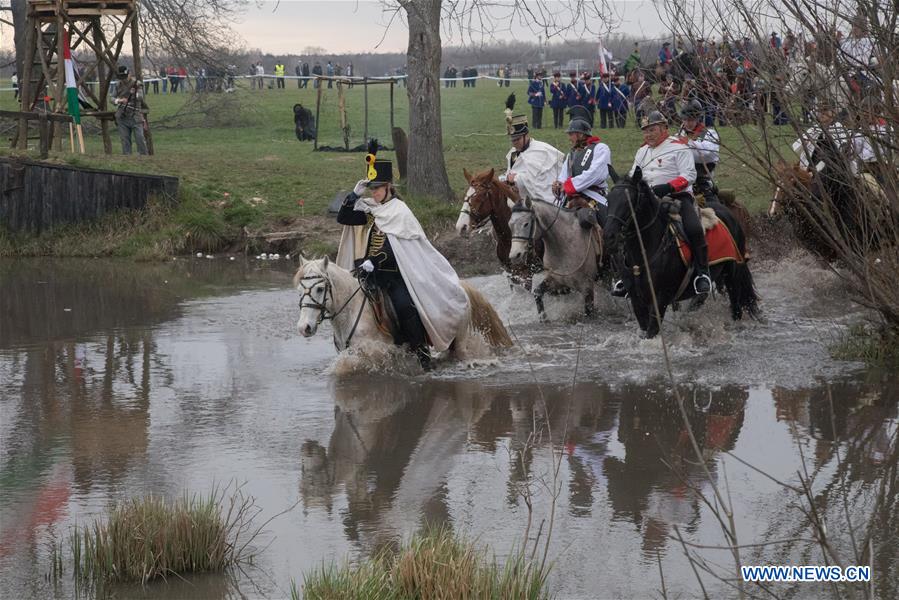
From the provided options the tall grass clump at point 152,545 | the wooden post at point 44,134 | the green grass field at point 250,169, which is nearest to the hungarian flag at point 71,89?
the green grass field at point 250,169

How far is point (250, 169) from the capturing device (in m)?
26.9

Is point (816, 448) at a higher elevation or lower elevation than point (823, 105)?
lower

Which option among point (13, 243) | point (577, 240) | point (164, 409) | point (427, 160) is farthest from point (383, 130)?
point (164, 409)

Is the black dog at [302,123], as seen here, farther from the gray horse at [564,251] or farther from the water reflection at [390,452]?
the water reflection at [390,452]

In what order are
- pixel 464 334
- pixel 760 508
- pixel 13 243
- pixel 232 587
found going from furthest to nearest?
pixel 13 243 < pixel 464 334 < pixel 760 508 < pixel 232 587

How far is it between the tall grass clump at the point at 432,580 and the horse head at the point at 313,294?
5.07 metres

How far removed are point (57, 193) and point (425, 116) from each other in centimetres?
687

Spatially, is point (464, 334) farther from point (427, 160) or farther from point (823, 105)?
point (427, 160)

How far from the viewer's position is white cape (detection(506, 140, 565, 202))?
1589cm

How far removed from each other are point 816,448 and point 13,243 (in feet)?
52.3

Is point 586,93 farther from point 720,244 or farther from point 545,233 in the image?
point 720,244

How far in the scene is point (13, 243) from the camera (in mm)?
21312

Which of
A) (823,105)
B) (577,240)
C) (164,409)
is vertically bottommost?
(164,409)

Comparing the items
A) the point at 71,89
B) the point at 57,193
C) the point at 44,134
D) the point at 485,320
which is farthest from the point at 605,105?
the point at 485,320
